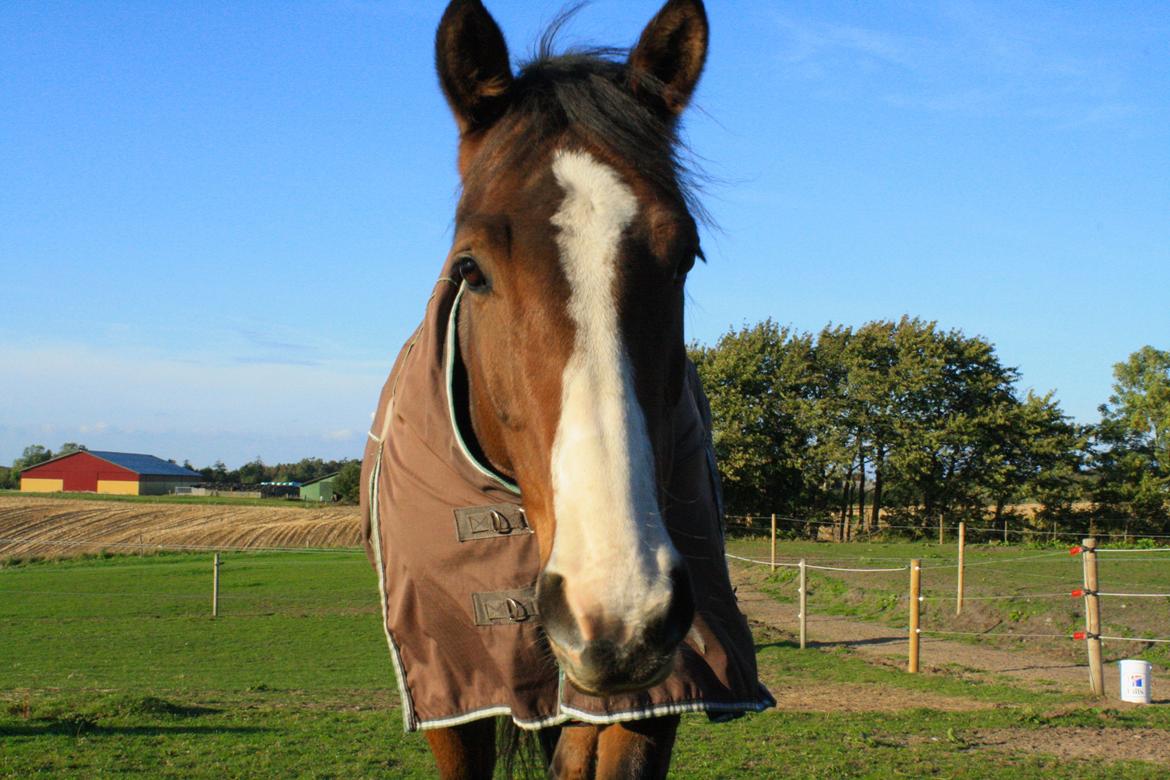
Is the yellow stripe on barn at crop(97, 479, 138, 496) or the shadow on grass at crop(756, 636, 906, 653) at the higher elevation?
the yellow stripe on barn at crop(97, 479, 138, 496)

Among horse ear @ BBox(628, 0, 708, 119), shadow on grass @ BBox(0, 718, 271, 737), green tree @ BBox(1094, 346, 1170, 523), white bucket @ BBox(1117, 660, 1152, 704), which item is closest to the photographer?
horse ear @ BBox(628, 0, 708, 119)

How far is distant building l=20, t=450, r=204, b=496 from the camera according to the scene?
78.6 meters

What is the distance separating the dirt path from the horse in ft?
30.9

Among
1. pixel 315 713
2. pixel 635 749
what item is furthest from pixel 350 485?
pixel 635 749

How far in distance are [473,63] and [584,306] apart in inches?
32.3

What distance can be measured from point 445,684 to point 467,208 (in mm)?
1391

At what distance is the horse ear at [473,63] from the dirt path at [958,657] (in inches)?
407

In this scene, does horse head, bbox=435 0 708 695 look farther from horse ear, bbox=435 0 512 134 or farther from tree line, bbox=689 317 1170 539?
tree line, bbox=689 317 1170 539

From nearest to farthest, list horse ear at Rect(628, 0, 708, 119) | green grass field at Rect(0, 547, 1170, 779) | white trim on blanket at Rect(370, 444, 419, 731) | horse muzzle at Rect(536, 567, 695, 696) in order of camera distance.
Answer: horse muzzle at Rect(536, 567, 695, 696) → horse ear at Rect(628, 0, 708, 119) → white trim on blanket at Rect(370, 444, 419, 731) → green grass field at Rect(0, 547, 1170, 779)

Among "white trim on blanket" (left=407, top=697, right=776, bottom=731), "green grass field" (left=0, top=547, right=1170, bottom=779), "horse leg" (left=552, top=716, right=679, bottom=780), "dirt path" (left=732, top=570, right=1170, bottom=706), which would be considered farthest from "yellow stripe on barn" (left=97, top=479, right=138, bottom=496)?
"horse leg" (left=552, top=716, right=679, bottom=780)

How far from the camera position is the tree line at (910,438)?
41094 millimetres

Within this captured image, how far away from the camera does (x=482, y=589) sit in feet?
8.70

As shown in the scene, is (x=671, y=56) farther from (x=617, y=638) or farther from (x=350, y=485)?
(x=350, y=485)

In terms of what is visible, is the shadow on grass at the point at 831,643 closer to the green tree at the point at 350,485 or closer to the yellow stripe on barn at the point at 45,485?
the green tree at the point at 350,485
